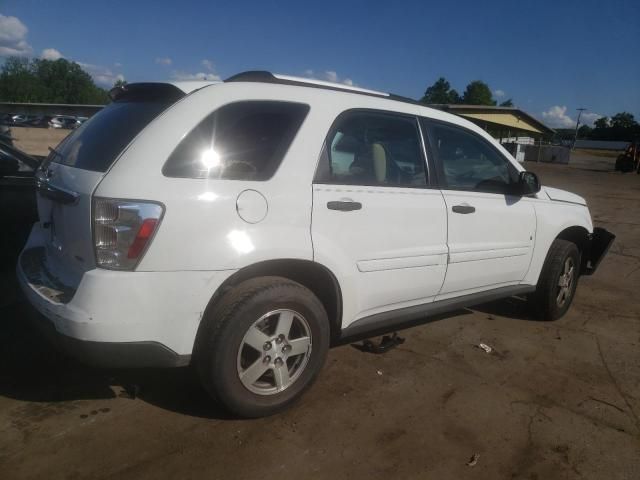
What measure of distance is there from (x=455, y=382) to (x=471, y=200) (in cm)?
130

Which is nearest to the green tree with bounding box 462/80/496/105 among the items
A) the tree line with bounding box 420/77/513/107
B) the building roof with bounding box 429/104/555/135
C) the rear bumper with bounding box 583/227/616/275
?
the tree line with bounding box 420/77/513/107

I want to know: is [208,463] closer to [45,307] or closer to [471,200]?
[45,307]

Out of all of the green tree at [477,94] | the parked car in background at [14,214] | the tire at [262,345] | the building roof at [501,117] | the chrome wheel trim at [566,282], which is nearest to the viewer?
the tire at [262,345]

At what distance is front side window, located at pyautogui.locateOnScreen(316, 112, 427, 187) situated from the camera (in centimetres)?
280

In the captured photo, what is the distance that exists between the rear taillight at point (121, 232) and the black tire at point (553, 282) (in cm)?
355

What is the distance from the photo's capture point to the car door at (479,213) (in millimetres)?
3395

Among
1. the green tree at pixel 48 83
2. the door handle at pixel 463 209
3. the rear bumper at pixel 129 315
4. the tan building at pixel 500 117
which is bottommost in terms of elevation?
the rear bumper at pixel 129 315

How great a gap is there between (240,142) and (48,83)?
366 ft

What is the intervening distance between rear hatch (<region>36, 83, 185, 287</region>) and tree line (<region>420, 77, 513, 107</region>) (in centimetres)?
9722

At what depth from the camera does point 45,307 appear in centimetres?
230

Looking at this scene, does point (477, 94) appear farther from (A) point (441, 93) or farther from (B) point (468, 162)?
(B) point (468, 162)

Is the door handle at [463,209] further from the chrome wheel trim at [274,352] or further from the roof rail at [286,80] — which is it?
the chrome wheel trim at [274,352]

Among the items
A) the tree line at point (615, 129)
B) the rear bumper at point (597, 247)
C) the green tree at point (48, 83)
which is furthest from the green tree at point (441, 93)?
the rear bumper at point (597, 247)

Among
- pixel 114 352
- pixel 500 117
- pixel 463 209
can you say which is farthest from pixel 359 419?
pixel 500 117
